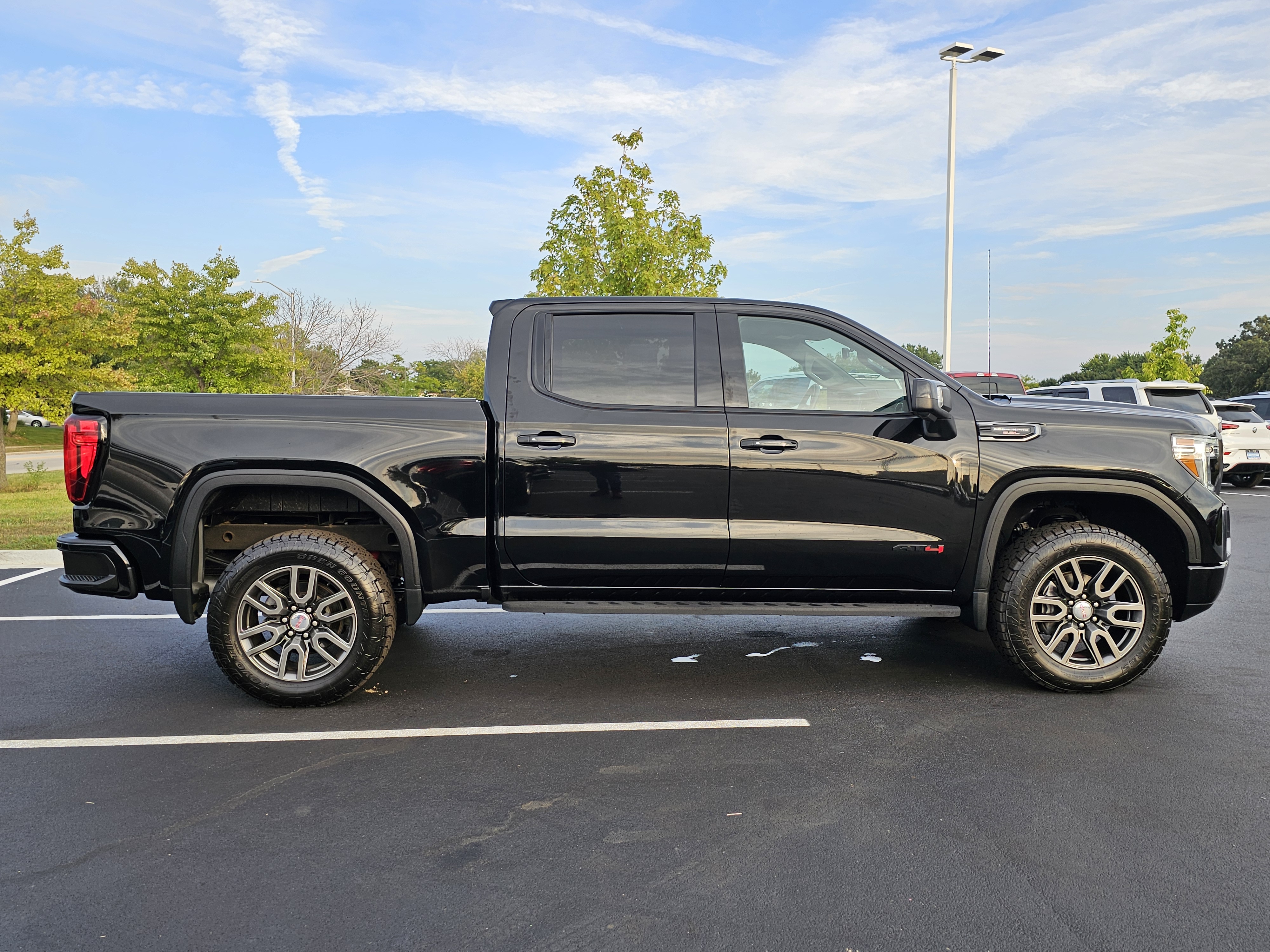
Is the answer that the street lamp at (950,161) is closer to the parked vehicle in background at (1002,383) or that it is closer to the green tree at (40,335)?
the parked vehicle in background at (1002,383)

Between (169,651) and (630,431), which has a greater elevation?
(630,431)

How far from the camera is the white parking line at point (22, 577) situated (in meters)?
8.16

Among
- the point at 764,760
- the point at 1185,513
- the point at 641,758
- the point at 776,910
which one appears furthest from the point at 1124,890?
the point at 1185,513

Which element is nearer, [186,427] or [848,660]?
[186,427]

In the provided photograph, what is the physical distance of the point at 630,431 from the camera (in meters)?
4.66

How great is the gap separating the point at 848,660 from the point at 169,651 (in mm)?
4207

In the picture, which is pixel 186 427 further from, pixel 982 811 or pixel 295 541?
pixel 982 811

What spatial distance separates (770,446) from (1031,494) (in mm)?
1433

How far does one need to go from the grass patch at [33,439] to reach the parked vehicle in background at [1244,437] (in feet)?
132

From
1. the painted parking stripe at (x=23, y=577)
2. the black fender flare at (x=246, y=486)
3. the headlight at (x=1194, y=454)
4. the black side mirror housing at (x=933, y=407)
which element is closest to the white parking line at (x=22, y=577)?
the painted parking stripe at (x=23, y=577)

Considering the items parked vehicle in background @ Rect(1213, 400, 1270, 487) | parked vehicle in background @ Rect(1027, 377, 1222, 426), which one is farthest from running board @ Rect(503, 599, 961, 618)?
parked vehicle in background @ Rect(1213, 400, 1270, 487)

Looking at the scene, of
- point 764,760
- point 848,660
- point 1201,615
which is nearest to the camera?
point 764,760

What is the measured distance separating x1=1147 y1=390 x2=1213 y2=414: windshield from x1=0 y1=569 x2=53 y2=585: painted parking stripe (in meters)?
13.9

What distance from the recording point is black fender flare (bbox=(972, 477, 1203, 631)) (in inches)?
187
